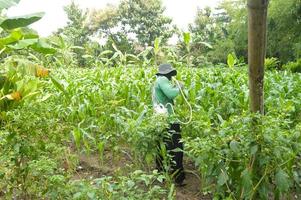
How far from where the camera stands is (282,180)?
2383mm

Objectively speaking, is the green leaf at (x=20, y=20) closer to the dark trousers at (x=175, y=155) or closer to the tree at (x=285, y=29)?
the dark trousers at (x=175, y=155)

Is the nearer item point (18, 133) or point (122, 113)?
point (18, 133)

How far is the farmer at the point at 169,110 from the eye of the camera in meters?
3.66

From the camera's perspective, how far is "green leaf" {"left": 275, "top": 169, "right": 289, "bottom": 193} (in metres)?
2.38

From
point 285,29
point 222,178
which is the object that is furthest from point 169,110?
point 285,29

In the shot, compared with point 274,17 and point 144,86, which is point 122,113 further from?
point 274,17

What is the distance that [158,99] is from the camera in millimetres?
3881

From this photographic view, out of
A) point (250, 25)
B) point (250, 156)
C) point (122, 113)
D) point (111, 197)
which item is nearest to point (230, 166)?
point (250, 156)

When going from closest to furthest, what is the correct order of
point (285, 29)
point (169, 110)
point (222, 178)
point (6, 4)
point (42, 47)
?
point (222, 178)
point (6, 4)
point (42, 47)
point (169, 110)
point (285, 29)

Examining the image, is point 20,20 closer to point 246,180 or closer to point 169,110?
point 169,110

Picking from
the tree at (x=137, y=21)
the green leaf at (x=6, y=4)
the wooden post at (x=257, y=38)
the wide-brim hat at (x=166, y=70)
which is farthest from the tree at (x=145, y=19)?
the wooden post at (x=257, y=38)

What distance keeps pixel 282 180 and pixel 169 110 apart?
1.66 m

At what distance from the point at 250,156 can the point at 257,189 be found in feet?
0.75

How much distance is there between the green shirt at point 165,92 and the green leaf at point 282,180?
1.52 m
